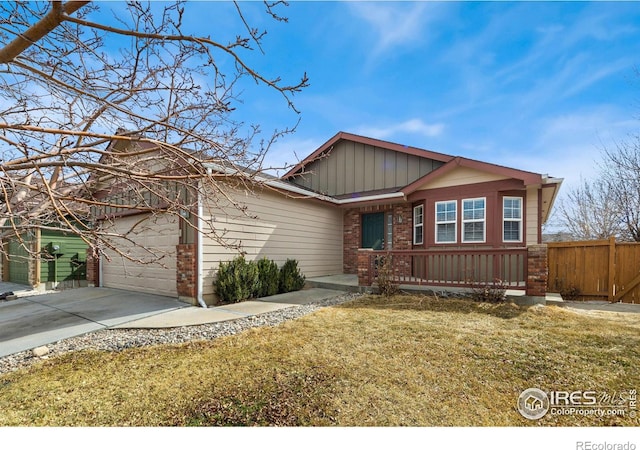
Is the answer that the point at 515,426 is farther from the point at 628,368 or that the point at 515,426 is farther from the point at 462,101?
the point at 462,101

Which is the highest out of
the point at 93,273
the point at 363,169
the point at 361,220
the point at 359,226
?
the point at 363,169

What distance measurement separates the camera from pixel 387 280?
7609mm

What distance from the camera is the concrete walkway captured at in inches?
188

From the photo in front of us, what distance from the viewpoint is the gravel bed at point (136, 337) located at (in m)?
3.83

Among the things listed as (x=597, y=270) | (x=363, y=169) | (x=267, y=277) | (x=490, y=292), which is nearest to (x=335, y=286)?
(x=267, y=277)

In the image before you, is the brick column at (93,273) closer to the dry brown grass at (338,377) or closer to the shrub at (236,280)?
the shrub at (236,280)

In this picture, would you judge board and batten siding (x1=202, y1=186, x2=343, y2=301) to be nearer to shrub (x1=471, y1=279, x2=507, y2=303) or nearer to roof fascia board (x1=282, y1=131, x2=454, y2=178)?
roof fascia board (x1=282, y1=131, x2=454, y2=178)

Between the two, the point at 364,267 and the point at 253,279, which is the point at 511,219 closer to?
the point at 364,267

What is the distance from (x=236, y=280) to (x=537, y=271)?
6.75m

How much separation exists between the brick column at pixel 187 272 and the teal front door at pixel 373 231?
645cm

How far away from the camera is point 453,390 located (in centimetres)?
276

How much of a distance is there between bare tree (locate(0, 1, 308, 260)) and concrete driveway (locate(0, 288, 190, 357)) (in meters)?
2.34

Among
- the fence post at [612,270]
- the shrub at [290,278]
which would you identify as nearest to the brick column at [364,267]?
the shrub at [290,278]

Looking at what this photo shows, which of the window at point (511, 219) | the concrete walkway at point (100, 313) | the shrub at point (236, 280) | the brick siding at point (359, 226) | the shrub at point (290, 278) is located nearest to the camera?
the concrete walkway at point (100, 313)
